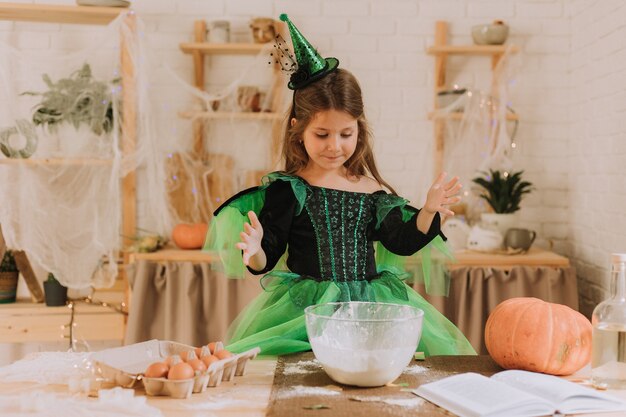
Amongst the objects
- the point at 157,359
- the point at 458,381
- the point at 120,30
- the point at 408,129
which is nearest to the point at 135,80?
the point at 120,30

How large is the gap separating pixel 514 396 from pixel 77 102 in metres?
2.58

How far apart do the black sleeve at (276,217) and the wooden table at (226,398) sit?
62 centimetres

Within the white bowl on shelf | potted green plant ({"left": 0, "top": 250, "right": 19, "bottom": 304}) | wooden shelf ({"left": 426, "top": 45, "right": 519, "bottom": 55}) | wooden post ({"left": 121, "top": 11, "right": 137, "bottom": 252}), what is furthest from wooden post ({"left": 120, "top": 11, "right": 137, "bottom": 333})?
the white bowl on shelf

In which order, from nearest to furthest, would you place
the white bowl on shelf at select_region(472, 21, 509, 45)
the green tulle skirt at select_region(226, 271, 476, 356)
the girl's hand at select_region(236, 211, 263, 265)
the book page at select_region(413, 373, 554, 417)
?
the book page at select_region(413, 373, 554, 417), the girl's hand at select_region(236, 211, 263, 265), the green tulle skirt at select_region(226, 271, 476, 356), the white bowl on shelf at select_region(472, 21, 509, 45)

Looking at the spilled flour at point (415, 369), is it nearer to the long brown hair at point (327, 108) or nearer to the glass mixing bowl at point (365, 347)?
the glass mixing bowl at point (365, 347)

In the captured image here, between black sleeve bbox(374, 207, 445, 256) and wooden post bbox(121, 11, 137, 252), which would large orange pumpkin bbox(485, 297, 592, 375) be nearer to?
black sleeve bbox(374, 207, 445, 256)

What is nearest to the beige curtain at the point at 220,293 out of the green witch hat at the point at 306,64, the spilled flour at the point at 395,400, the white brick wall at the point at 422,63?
the white brick wall at the point at 422,63

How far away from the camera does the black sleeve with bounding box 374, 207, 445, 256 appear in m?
1.97

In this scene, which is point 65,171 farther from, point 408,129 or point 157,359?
point 157,359

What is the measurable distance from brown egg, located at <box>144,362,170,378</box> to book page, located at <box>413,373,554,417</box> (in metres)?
0.46

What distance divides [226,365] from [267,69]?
8.13 ft

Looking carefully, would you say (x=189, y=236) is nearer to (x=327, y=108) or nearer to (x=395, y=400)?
(x=327, y=108)

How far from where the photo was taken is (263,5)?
3.69 m

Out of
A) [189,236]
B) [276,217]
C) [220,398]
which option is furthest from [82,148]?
[220,398]
